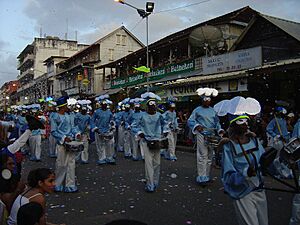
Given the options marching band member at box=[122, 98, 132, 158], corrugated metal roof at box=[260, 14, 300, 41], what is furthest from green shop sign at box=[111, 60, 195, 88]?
marching band member at box=[122, 98, 132, 158]

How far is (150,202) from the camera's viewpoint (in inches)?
253

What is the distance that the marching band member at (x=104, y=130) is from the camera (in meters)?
11.2

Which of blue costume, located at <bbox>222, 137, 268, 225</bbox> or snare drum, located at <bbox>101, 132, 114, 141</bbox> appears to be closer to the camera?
blue costume, located at <bbox>222, 137, 268, 225</bbox>

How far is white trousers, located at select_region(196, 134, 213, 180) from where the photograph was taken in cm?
774

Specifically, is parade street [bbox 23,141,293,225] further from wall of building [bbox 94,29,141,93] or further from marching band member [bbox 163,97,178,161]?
wall of building [bbox 94,29,141,93]

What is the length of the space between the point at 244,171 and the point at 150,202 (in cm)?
339

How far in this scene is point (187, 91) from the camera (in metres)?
16.7

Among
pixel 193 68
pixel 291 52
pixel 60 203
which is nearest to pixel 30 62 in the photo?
pixel 193 68

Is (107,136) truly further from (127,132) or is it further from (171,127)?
(127,132)

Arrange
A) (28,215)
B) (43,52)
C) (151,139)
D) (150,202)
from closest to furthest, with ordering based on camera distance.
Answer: (28,215)
(150,202)
(151,139)
(43,52)

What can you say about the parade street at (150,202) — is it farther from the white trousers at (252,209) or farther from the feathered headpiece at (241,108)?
the feathered headpiece at (241,108)

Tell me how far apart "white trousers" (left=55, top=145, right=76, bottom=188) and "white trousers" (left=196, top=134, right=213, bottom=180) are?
2.84 meters

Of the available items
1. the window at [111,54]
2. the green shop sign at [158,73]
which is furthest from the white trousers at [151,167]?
the window at [111,54]

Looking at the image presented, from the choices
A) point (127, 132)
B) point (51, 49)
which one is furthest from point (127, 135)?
point (51, 49)
